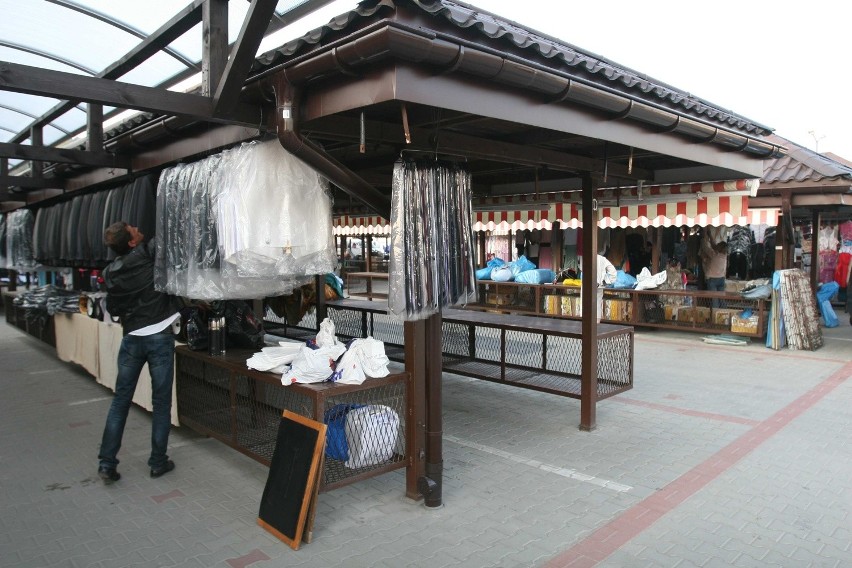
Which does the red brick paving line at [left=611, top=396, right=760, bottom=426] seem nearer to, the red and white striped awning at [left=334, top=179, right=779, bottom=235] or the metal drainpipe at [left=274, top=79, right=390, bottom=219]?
the red and white striped awning at [left=334, top=179, right=779, bottom=235]

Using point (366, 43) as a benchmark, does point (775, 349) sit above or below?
below

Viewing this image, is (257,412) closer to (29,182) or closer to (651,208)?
(29,182)

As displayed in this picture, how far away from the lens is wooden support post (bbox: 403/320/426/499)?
13.8ft

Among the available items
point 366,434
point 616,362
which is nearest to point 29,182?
point 366,434

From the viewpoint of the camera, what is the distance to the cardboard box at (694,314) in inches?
447

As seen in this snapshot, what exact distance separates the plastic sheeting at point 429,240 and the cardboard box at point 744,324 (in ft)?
27.8

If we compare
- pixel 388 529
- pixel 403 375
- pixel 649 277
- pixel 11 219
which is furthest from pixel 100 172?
pixel 649 277

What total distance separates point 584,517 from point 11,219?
10733mm

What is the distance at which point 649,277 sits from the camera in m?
12.0

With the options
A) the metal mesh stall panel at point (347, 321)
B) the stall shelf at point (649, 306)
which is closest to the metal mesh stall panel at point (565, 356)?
the stall shelf at point (649, 306)

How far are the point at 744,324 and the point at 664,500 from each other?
25.1 feet

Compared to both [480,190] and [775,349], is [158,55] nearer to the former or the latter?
[480,190]

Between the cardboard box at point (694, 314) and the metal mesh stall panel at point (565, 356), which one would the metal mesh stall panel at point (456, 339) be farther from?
the cardboard box at point (694, 314)

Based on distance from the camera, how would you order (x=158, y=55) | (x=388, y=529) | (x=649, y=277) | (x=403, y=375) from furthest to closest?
(x=649, y=277) → (x=158, y=55) → (x=403, y=375) → (x=388, y=529)
